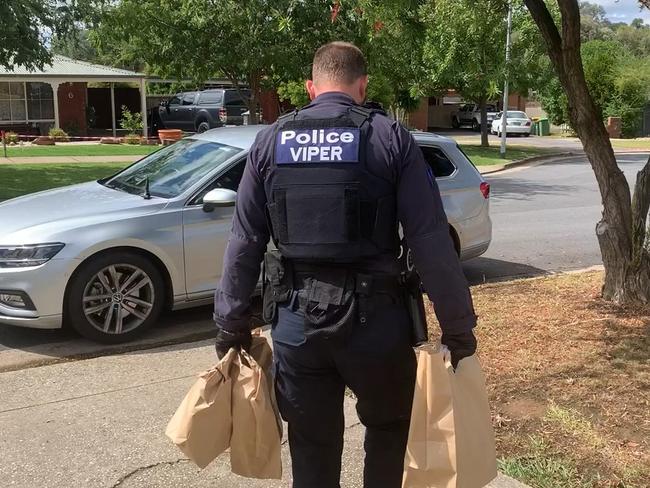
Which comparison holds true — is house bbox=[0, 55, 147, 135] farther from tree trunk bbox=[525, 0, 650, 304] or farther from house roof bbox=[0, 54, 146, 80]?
tree trunk bbox=[525, 0, 650, 304]

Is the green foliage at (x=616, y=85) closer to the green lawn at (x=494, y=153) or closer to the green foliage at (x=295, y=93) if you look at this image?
the green lawn at (x=494, y=153)

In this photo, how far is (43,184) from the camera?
14.6 meters

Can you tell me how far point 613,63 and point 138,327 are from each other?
38.3m

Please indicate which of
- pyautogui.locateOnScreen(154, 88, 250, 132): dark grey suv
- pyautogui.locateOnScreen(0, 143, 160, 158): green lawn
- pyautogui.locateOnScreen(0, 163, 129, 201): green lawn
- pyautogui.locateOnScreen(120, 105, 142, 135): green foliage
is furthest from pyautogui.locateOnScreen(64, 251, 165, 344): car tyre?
pyautogui.locateOnScreen(120, 105, 142, 135): green foliage

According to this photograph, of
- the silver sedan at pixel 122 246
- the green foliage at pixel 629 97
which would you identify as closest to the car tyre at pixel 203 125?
the silver sedan at pixel 122 246

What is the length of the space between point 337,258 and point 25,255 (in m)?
3.41

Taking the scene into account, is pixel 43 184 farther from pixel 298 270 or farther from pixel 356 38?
pixel 298 270

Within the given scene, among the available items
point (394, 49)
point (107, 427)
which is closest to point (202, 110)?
point (394, 49)

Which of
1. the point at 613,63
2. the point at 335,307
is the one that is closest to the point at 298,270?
the point at 335,307

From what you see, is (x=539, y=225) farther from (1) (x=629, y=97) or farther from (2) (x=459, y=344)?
(1) (x=629, y=97)

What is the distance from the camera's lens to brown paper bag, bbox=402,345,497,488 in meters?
2.40

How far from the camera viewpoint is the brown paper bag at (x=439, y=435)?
240 centimetres

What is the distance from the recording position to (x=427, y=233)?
2367 millimetres

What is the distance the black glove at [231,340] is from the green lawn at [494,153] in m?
19.6
